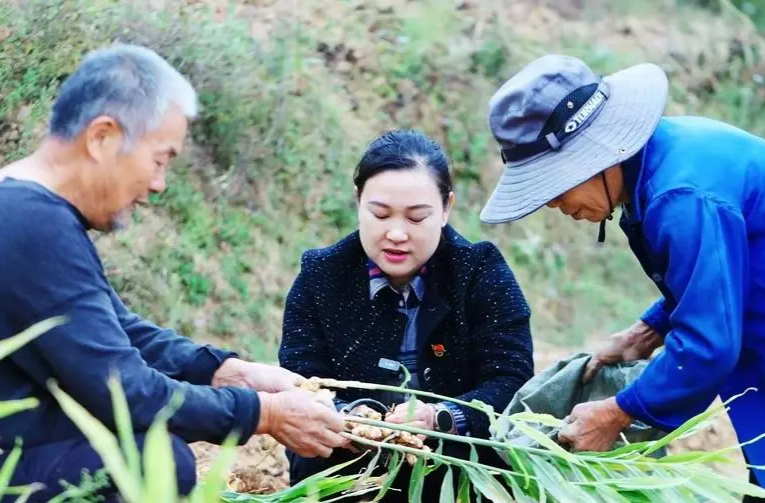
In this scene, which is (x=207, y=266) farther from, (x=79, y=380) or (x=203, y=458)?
(x=79, y=380)

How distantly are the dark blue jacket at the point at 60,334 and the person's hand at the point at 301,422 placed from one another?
202 millimetres

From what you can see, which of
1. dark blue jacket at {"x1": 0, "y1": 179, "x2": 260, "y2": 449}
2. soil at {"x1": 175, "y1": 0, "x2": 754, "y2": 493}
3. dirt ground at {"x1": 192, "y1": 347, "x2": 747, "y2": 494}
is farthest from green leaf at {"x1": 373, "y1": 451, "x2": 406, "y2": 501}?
soil at {"x1": 175, "y1": 0, "x2": 754, "y2": 493}

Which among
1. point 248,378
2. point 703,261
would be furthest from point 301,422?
point 703,261

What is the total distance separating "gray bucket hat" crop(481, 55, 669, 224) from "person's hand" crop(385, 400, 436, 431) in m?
0.56

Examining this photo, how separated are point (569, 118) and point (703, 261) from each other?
49cm

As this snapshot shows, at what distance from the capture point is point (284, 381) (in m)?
3.10

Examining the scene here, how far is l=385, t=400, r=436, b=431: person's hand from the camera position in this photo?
316 centimetres

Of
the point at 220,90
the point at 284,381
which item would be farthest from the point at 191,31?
the point at 284,381

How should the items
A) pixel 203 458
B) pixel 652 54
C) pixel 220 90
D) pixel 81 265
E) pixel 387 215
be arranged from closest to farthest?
pixel 81 265 < pixel 387 215 < pixel 203 458 < pixel 220 90 < pixel 652 54

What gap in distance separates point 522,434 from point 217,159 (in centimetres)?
349

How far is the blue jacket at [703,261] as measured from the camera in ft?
8.93

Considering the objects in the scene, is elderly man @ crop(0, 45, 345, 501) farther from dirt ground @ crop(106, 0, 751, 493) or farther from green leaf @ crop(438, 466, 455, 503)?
dirt ground @ crop(106, 0, 751, 493)

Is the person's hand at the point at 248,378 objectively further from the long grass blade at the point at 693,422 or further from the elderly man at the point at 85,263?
the long grass blade at the point at 693,422

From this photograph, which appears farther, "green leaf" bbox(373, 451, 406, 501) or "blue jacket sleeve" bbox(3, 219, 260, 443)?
"green leaf" bbox(373, 451, 406, 501)
